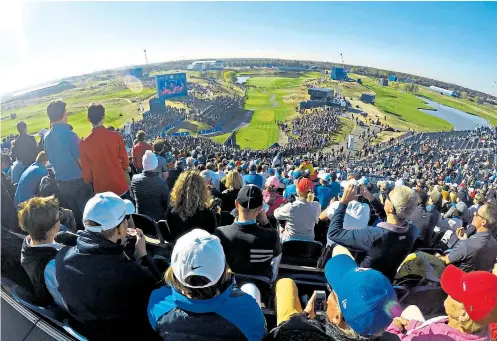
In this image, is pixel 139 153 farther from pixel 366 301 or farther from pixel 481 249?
pixel 366 301

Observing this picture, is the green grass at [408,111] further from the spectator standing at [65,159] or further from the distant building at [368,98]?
the spectator standing at [65,159]

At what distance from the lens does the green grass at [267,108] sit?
57812 millimetres

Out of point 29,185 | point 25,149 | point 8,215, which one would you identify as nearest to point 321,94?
point 25,149

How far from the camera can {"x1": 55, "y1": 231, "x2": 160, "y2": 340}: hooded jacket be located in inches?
96.7

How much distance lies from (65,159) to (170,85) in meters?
73.1

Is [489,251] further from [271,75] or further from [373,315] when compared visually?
[271,75]

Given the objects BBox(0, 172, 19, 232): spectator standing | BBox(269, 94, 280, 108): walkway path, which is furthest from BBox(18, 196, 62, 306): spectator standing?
BBox(269, 94, 280, 108): walkway path

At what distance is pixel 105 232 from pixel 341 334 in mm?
1911

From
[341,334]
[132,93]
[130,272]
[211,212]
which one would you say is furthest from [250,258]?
[132,93]

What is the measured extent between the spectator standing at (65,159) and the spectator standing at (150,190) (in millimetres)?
737

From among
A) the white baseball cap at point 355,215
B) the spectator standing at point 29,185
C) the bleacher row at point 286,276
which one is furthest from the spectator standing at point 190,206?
the spectator standing at point 29,185

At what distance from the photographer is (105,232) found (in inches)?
105

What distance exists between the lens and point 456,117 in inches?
4336

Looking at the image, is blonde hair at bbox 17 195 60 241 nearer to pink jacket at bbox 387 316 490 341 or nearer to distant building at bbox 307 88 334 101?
pink jacket at bbox 387 316 490 341
